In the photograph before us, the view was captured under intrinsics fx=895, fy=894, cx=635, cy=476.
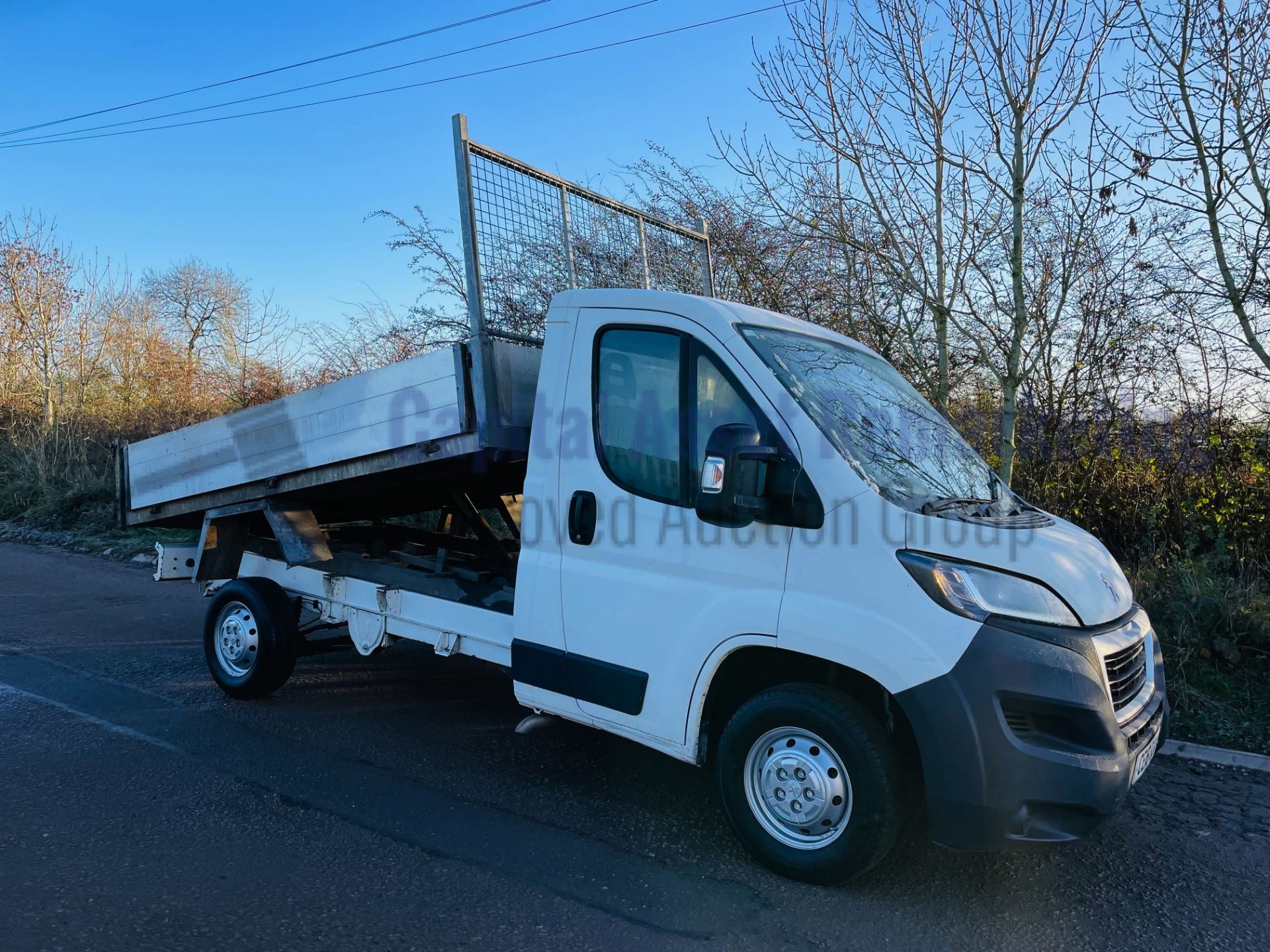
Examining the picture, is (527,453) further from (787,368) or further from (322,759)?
(322,759)

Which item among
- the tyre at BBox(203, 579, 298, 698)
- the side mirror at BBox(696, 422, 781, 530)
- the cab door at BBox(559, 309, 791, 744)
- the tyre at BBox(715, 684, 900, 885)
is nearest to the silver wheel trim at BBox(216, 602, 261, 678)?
the tyre at BBox(203, 579, 298, 698)

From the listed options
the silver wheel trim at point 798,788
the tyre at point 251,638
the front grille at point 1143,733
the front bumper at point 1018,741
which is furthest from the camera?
the tyre at point 251,638

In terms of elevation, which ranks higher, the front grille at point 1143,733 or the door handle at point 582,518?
the door handle at point 582,518

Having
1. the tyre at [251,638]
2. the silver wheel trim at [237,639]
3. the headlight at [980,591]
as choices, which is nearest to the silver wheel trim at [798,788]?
the headlight at [980,591]

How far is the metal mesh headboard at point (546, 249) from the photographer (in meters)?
4.68

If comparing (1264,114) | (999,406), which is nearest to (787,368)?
(1264,114)

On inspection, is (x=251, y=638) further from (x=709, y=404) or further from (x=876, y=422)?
(x=876, y=422)

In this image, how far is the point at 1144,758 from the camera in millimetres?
3291

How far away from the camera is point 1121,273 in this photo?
714cm

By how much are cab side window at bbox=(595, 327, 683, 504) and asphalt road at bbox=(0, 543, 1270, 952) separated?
1517 millimetres

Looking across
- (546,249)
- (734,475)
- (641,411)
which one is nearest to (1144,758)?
(734,475)

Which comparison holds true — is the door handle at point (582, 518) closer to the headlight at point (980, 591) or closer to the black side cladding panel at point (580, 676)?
the black side cladding panel at point (580, 676)

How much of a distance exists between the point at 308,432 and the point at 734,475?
278 centimetres

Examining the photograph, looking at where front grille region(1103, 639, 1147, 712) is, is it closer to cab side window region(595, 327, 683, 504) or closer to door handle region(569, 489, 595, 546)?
cab side window region(595, 327, 683, 504)
